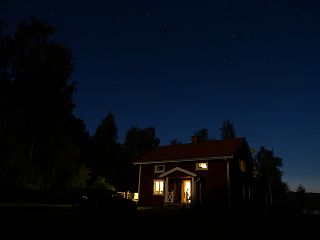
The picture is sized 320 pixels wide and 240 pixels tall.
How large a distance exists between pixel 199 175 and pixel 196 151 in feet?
10.6

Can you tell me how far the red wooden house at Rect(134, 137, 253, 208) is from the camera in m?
29.1

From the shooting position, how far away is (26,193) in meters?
25.4

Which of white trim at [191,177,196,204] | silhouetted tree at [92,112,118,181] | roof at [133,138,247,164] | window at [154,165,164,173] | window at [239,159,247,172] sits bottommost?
white trim at [191,177,196,204]

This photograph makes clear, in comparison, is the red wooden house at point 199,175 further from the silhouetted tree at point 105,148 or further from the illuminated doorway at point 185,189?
the silhouetted tree at point 105,148

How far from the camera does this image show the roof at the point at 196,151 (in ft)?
99.4

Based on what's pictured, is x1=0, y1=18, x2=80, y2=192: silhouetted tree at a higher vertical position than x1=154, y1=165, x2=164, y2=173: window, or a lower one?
higher

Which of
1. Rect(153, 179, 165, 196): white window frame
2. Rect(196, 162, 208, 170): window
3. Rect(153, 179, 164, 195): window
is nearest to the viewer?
Rect(196, 162, 208, 170): window

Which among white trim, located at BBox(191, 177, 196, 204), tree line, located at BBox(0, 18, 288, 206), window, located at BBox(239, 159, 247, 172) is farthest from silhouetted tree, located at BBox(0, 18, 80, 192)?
window, located at BBox(239, 159, 247, 172)

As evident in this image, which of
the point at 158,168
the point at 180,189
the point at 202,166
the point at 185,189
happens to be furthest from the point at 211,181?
the point at 158,168

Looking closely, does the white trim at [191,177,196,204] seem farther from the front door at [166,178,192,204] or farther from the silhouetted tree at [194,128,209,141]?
the silhouetted tree at [194,128,209,141]

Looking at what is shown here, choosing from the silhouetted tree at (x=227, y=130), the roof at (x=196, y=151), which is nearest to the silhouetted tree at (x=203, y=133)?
the silhouetted tree at (x=227, y=130)

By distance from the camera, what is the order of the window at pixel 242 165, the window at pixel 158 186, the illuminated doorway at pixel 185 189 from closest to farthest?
the illuminated doorway at pixel 185 189
the window at pixel 158 186
the window at pixel 242 165

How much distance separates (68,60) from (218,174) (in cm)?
1942

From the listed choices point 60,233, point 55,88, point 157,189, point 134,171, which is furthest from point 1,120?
point 134,171
